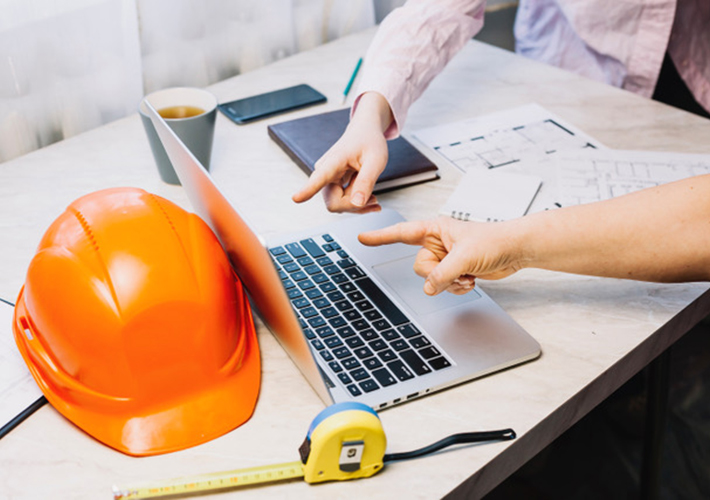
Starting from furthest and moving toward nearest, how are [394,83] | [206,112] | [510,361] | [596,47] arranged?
[596,47] → [394,83] → [206,112] → [510,361]

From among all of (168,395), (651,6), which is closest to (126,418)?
(168,395)

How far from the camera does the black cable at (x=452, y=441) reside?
585mm

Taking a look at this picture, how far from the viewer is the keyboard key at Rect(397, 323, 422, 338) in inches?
27.9

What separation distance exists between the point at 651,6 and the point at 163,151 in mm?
930

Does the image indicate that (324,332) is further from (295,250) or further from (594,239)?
(594,239)

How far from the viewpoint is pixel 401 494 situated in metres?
0.56

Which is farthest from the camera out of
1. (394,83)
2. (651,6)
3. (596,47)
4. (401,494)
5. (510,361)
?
(596,47)

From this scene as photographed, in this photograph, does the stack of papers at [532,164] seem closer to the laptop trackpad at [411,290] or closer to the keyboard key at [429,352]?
the laptop trackpad at [411,290]

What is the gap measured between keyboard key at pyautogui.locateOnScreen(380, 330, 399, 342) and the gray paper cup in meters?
0.40

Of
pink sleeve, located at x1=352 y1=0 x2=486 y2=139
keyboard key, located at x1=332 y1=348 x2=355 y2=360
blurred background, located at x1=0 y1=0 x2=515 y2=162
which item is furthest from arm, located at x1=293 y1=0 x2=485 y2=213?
blurred background, located at x1=0 y1=0 x2=515 y2=162

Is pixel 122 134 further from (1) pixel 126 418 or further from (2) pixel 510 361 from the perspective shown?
(2) pixel 510 361

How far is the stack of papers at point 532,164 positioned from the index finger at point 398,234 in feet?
0.47

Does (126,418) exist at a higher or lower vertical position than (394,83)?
lower

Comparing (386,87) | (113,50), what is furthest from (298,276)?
(113,50)
